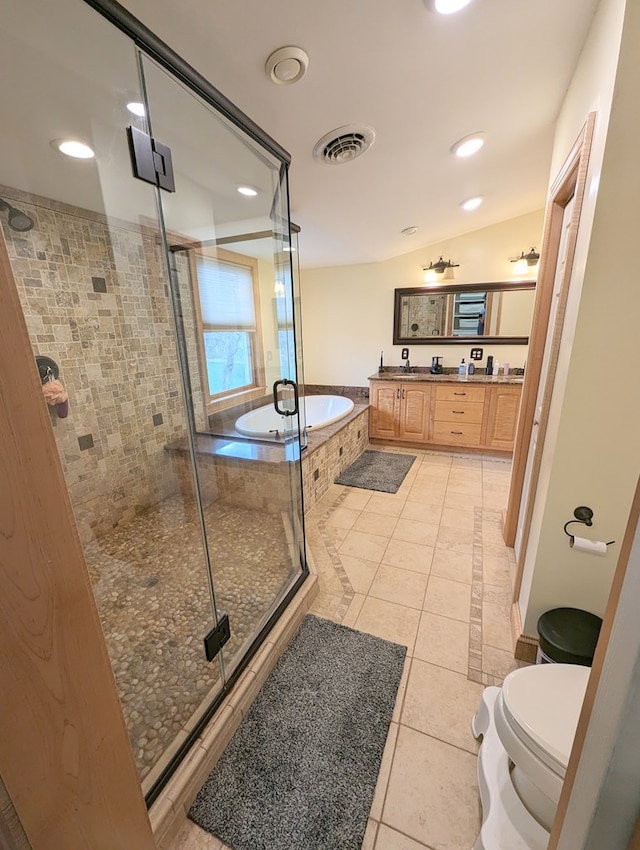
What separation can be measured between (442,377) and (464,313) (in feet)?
2.82

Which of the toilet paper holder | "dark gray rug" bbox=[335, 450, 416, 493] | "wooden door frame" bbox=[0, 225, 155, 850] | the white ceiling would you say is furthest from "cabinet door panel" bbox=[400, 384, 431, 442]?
"wooden door frame" bbox=[0, 225, 155, 850]

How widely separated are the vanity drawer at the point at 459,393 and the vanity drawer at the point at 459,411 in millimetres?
46

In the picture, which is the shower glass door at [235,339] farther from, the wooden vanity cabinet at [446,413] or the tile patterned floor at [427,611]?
the wooden vanity cabinet at [446,413]

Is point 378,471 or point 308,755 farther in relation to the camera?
point 378,471

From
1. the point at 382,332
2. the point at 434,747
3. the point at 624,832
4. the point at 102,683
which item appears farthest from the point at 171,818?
the point at 382,332

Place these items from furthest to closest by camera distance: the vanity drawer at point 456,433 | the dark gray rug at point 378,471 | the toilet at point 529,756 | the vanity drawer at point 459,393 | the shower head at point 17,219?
the vanity drawer at point 456,433, the vanity drawer at point 459,393, the dark gray rug at point 378,471, the shower head at point 17,219, the toilet at point 529,756

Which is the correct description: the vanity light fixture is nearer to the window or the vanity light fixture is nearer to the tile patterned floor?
the tile patterned floor

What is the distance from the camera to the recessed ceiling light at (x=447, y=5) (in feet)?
3.72

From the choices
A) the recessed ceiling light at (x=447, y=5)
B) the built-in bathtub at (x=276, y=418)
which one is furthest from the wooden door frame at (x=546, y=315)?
the built-in bathtub at (x=276, y=418)

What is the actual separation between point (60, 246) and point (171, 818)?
2746 mm

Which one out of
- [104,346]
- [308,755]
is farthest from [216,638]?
[104,346]

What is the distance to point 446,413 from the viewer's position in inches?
159

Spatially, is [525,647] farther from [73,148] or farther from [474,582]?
[73,148]

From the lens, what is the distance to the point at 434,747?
1286 millimetres
